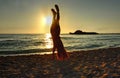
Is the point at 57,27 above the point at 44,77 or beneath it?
above

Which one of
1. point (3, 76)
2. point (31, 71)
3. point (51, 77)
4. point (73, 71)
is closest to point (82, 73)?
point (73, 71)

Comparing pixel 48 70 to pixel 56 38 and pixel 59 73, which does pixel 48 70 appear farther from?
pixel 56 38

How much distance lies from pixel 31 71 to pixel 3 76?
1238 mm

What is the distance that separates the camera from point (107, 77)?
834 centimetres

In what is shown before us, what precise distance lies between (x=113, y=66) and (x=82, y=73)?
1.82 meters

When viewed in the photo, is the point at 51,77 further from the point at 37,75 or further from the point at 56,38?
the point at 56,38

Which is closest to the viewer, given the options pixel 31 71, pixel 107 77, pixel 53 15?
pixel 107 77

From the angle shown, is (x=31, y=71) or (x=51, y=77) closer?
(x=51, y=77)

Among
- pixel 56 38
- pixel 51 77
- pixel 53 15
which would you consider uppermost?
pixel 53 15

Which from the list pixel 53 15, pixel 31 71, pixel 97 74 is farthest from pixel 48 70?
pixel 53 15

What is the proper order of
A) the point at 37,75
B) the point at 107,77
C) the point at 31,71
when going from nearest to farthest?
the point at 107,77
the point at 37,75
the point at 31,71

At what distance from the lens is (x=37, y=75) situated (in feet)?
29.9

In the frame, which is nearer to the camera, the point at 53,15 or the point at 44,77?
the point at 44,77

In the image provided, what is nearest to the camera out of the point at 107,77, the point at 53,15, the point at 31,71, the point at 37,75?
the point at 107,77
